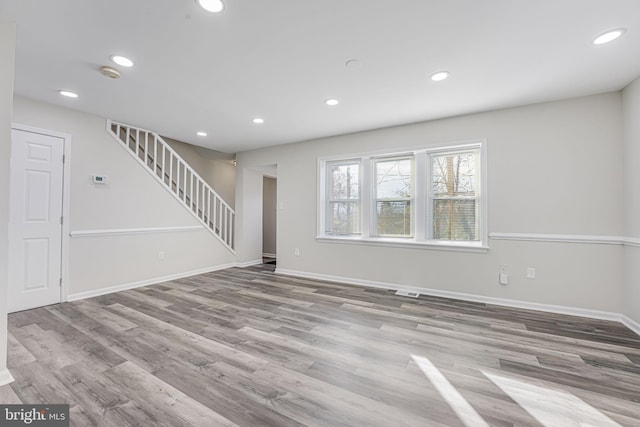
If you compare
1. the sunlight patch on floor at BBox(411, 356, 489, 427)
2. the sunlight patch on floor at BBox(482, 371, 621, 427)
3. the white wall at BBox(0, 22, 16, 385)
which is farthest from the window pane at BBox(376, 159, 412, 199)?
the white wall at BBox(0, 22, 16, 385)

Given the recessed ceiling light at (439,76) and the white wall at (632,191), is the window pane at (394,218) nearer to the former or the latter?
the recessed ceiling light at (439,76)

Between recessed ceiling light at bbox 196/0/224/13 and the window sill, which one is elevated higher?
recessed ceiling light at bbox 196/0/224/13

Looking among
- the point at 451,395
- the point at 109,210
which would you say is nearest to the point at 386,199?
the point at 451,395

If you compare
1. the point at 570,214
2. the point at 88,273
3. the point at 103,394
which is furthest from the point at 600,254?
the point at 88,273

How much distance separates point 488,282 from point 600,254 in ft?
3.75

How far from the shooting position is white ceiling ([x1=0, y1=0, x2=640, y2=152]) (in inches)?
70.6

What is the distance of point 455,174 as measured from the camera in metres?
3.82

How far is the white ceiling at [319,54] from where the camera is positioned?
1.79m

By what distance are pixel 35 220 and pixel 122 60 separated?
2.35 meters

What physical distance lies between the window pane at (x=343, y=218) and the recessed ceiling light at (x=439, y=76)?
2.34 m

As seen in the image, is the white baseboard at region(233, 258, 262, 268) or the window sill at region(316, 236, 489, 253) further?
the white baseboard at region(233, 258, 262, 268)

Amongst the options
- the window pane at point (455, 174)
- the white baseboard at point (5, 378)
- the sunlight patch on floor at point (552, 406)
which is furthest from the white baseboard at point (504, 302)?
the white baseboard at point (5, 378)

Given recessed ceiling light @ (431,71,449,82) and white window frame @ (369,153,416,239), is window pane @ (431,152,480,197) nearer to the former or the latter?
white window frame @ (369,153,416,239)

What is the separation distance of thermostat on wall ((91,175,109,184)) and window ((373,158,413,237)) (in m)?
4.02
